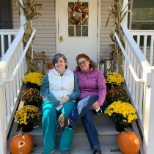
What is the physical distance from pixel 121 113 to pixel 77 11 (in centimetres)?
318

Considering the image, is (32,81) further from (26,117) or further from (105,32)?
(105,32)

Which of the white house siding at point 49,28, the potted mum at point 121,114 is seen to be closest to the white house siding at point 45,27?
the white house siding at point 49,28

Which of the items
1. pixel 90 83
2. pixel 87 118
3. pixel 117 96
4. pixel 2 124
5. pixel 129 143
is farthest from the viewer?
pixel 117 96

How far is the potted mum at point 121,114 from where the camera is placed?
3254 millimetres

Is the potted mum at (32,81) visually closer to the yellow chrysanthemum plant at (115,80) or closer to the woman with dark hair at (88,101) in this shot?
the woman with dark hair at (88,101)

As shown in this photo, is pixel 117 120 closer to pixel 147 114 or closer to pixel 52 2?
pixel 147 114

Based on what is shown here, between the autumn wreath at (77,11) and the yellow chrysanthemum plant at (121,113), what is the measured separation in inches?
115

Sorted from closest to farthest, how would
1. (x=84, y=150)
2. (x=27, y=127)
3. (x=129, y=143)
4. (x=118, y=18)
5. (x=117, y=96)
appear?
(x=129, y=143) → (x=84, y=150) → (x=27, y=127) → (x=117, y=96) → (x=118, y=18)

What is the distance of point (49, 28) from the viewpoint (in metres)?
6.02

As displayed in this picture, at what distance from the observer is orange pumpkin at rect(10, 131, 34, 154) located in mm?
3006

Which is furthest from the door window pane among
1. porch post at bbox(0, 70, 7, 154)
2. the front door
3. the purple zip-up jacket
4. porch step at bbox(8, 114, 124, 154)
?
porch post at bbox(0, 70, 7, 154)

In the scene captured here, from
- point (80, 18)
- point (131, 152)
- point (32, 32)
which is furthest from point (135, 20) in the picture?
point (131, 152)

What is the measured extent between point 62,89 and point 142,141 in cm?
121

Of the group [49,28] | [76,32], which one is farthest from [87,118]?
[49,28]
